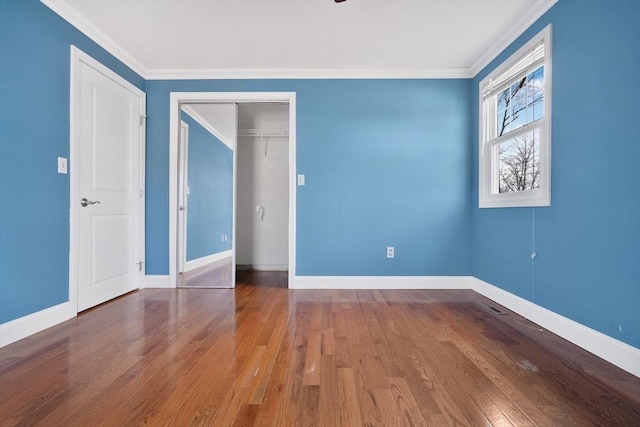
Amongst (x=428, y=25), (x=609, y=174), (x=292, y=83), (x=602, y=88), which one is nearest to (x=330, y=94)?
(x=292, y=83)

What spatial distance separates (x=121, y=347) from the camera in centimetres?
192

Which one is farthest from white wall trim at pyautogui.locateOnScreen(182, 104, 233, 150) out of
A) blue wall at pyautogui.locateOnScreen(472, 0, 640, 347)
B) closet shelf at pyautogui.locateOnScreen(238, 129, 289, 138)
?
blue wall at pyautogui.locateOnScreen(472, 0, 640, 347)

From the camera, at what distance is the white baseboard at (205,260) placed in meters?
4.11

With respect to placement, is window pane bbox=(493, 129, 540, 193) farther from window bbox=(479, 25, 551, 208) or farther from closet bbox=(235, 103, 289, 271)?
closet bbox=(235, 103, 289, 271)

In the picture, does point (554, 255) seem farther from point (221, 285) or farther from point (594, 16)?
point (221, 285)

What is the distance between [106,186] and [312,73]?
241cm

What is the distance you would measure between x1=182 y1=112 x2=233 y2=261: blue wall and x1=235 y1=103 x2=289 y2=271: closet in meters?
0.57

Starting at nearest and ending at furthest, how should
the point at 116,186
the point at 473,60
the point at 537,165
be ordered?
1. the point at 537,165
2. the point at 116,186
3. the point at 473,60

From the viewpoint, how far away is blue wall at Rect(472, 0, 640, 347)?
1.67 metres

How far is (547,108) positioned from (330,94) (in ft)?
6.79

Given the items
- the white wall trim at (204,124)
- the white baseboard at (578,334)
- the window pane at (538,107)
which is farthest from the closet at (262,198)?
the window pane at (538,107)

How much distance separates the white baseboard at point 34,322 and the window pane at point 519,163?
12.6ft

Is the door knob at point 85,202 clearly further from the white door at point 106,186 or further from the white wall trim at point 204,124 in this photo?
the white wall trim at point 204,124

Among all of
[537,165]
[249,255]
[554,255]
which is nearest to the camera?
[554,255]
